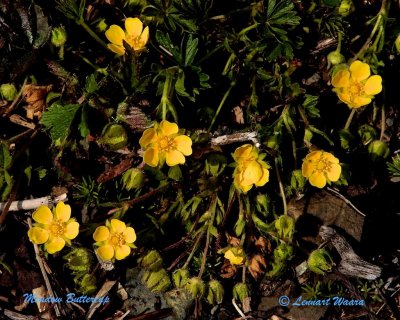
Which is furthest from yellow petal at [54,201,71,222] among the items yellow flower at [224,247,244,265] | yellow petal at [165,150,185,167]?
yellow flower at [224,247,244,265]

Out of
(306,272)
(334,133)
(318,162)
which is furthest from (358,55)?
(306,272)

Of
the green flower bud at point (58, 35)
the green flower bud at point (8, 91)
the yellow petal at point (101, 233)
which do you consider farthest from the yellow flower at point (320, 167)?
the green flower bud at point (8, 91)

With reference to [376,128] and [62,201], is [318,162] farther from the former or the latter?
[62,201]

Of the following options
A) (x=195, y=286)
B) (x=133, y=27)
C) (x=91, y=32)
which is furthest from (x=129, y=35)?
Answer: (x=195, y=286)

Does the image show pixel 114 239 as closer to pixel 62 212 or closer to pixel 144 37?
pixel 62 212

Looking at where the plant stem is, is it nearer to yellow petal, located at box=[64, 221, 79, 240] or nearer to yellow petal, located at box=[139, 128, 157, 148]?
yellow petal, located at box=[139, 128, 157, 148]

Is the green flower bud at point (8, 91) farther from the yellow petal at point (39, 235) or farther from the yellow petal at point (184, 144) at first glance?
the yellow petal at point (184, 144)

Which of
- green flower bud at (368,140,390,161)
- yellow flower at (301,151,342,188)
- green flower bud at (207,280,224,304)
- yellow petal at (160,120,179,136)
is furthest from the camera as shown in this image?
green flower bud at (368,140,390,161)
